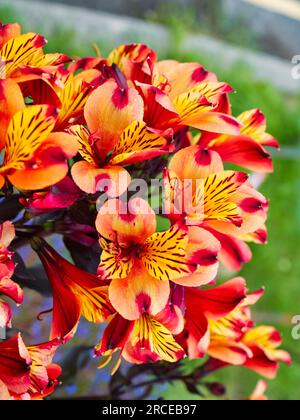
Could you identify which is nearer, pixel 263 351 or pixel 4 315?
pixel 4 315

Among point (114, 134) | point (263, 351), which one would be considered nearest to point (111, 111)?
point (114, 134)

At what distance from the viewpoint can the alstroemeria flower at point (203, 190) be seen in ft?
0.71

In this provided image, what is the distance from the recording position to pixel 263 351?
0.30 meters

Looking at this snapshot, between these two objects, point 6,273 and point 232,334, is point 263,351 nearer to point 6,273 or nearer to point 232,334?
point 232,334

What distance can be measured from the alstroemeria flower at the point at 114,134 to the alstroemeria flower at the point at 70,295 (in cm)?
4

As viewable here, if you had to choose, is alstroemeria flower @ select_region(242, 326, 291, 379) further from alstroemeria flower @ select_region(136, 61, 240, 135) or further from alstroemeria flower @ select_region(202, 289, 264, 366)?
alstroemeria flower @ select_region(136, 61, 240, 135)

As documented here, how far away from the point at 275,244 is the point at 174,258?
0.60 m

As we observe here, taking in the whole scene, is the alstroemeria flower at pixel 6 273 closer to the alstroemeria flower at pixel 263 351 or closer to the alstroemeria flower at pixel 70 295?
the alstroemeria flower at pixel 70 295

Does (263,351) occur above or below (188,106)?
below

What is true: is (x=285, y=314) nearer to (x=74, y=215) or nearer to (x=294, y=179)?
→ (x=294, y=179)

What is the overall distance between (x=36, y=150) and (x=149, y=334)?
7 centimetres

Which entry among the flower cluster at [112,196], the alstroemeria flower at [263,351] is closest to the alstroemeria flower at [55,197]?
the flower cluster at [112,196]

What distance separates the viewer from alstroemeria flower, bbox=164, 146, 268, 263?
22 cm

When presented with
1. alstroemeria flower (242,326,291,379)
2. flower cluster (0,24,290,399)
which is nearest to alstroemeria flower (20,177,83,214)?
flower cluster (0,24,290,399)
